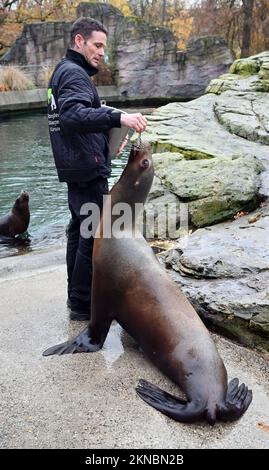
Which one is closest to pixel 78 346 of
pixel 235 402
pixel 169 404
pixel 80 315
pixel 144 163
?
pixel 80 315

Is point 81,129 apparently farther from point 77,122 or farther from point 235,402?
point 235,402

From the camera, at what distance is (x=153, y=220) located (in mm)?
5574

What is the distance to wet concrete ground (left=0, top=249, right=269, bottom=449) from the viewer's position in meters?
2.31

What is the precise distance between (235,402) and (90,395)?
72cm

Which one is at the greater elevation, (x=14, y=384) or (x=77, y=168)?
(x=77, y=168)

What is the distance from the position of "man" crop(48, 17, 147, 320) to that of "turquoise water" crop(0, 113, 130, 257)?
2993 millimetres

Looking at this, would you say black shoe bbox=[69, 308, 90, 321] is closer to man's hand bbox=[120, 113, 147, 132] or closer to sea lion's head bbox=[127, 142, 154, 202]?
sea lion's head bbox=[127, 142, 154, 202]

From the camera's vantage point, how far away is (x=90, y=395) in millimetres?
2621

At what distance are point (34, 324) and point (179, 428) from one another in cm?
140

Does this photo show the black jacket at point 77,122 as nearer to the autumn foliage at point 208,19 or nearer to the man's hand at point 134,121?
the man's hand at point 134,121

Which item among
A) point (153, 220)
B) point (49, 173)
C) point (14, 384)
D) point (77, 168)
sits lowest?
point (49, 173)

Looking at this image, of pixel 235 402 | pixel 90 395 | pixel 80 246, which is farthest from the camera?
pixel 80 246

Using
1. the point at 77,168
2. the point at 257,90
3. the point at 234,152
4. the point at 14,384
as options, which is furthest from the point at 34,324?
the point at 257,90
